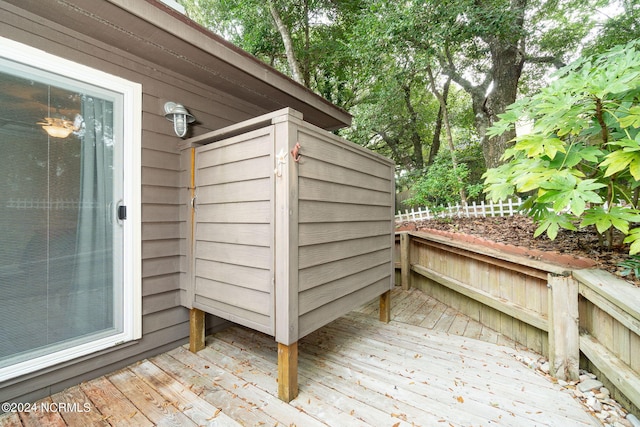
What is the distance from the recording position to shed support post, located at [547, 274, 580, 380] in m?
1.75

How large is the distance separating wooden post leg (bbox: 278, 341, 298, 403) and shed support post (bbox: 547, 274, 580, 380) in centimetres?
181

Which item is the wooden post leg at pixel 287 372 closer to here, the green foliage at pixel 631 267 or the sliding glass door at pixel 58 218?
the sliding glass door at pixel 58 218

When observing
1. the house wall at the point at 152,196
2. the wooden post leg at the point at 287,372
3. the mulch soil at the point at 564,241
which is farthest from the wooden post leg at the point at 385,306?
the house wall at the point at 152,196

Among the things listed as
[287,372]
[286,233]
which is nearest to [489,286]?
[287,372]

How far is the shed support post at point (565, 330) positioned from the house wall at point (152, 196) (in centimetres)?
286

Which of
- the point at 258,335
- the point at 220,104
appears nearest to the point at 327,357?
the point at 258,335

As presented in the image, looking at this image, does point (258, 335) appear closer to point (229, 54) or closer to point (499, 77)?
point (229, 54)

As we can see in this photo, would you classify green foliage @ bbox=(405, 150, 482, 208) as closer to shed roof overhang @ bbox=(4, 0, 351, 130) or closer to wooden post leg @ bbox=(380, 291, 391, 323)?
wooden post leg @ bbox=(380, 291, 391, 323)

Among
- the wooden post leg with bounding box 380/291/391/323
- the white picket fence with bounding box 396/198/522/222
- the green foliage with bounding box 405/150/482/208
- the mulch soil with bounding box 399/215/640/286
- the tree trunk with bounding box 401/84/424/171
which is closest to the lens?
the mulch soil with bounding box 399/215/640/286

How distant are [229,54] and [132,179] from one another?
4.20 ft

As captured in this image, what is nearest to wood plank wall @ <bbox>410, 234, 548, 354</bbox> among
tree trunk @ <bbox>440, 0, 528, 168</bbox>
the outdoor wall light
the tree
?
the tree

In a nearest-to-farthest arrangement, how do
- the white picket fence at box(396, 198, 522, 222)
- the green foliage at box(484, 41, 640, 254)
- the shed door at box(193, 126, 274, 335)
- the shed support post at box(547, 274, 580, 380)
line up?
the green foliage at box(484, 41, 640, 254)
the shed door at box(193, 126, 274, 335)
the shed support post at box(547, 274, 580, 380)
the white picket fence at box(396, 198, 522, 222)

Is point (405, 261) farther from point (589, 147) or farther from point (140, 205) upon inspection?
point (140, 205)

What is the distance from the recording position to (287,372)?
5.13ft
